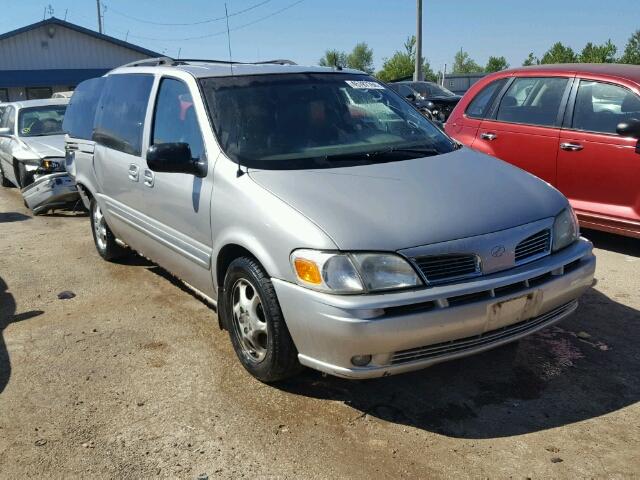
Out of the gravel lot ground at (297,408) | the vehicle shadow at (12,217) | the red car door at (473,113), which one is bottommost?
the gravel lot ground at (297,408)

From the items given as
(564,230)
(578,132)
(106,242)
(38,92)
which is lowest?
(106,242)

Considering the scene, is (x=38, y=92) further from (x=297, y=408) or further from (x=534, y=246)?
(x=534, y=246)

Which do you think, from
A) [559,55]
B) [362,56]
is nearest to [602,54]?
[559,55]

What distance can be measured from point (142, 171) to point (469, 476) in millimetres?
3131

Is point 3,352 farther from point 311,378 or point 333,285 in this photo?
point 333,285

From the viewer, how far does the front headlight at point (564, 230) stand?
11.2ft

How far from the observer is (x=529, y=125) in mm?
6340

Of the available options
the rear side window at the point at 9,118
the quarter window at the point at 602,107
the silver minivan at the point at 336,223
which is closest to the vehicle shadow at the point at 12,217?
the rear side window at the point at 9,118

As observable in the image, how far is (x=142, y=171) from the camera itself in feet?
15.2

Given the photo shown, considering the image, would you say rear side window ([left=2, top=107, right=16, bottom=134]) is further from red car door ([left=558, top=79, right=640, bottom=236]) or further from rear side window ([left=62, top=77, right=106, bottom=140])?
red car door ([left=558, top=79, right=640, bottom=236])

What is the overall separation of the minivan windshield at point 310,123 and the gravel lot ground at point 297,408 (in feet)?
4.31

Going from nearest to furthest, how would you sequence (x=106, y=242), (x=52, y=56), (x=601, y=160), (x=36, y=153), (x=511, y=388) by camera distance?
(x=511, y=388), (x=601, y=160), (x=106, y=242), (x=36, y=153), (x=52, y=56)

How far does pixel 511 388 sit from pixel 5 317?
3798 mm

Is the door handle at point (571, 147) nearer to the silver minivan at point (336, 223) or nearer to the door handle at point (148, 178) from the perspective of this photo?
the silver minivan at point (336, 223)
